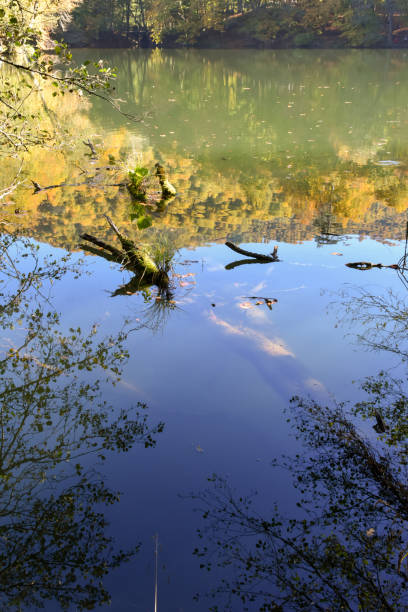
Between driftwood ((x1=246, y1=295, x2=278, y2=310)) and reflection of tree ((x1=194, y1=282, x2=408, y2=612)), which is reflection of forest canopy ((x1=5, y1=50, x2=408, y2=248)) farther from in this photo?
reflection of tree ((x1=194, y1=282, x2=408, y2=612))

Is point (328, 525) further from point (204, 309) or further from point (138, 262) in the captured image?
point (138, 262)

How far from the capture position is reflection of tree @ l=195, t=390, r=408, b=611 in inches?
109

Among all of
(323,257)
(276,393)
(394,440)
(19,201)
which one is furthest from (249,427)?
(19,201)

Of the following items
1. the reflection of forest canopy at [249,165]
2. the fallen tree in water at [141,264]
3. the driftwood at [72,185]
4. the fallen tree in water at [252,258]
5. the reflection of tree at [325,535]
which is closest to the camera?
the reflection of tree at [325,535]

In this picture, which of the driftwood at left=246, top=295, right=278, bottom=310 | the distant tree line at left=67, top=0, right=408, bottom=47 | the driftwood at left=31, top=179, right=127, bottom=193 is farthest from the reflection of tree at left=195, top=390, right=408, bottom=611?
the distant tree line at left=67, top=0, right=408, bottom=47

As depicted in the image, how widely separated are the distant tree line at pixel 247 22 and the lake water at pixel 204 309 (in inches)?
1435

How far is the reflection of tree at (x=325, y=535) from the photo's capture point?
2.77 meters

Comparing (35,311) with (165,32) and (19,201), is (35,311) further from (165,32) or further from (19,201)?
(165,32)

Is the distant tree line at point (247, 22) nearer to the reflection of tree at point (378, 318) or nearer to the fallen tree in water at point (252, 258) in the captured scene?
the fallen tree in water at point (252, 258)

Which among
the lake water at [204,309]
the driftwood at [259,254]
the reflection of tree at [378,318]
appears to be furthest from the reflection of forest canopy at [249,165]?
the reflection of tree at [378,318]

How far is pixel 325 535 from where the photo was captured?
3.10 m

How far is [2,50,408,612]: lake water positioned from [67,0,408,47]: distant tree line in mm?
36444

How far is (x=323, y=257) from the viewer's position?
7219 millimetres

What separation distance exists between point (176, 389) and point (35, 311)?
7.23 feet
